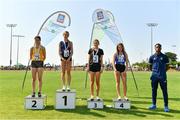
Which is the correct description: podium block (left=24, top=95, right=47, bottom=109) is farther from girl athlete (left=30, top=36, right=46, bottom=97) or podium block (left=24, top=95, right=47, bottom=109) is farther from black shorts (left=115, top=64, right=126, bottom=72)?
black shorts (left=115, top=64, right=126, bottom=72)

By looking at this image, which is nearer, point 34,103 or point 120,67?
point 34,103

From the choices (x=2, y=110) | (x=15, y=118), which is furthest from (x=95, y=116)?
(x=2, y=110)

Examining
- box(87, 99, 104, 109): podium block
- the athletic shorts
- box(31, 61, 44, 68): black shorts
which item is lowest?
box(87, 99, 104, 109): podium block

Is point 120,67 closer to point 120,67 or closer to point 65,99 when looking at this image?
point 120,67

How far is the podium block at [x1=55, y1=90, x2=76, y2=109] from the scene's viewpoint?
373 inches

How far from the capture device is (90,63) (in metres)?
9.83

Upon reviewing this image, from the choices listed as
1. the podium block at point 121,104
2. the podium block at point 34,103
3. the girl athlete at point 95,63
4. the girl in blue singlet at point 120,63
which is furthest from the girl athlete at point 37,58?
the podium block at point 121,104

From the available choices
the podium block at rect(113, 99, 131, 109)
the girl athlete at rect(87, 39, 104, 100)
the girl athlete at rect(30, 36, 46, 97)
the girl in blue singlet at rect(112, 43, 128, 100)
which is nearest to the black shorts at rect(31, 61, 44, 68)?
the girl athlete at rect(30, 36, 46, 97)

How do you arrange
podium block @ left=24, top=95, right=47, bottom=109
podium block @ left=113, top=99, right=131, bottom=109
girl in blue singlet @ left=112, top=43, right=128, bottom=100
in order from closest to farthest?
podium block @ left=24, top=95, right=47, bottom=109, podium block @ left=113, top=99, right=131, bottom=109, girl in blue singlet @ left=112, top=43, right=128, bottom=100

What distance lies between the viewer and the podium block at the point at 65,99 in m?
9.48

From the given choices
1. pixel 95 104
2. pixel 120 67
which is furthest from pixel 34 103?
pixel 120 67

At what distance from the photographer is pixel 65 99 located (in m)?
9.52

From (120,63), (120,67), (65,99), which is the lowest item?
(65,99)

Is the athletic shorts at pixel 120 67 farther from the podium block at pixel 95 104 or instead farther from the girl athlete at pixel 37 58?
the girl athlete at pixel 37 58
